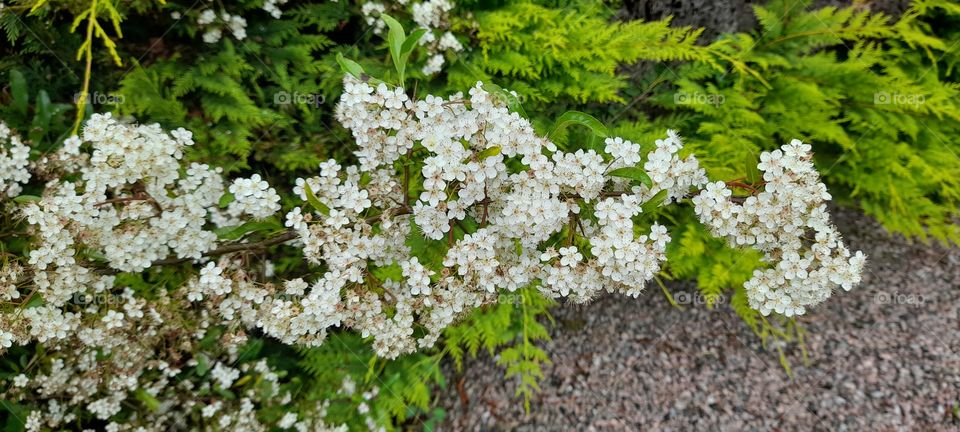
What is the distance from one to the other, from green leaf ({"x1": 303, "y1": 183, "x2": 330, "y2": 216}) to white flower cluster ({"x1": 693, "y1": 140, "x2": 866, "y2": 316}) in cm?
86

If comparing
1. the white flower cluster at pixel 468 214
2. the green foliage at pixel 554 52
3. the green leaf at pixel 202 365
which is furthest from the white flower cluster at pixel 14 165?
the green foliage at pixel 554 52

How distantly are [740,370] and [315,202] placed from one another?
7.91 feet

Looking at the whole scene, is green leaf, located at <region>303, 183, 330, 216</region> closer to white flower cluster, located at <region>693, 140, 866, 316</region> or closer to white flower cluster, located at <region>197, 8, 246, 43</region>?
white flower cluster, located at <region>693, 140, 866, 316</region>

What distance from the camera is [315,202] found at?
1.35 metres

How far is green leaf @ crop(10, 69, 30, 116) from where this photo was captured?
91.1 inches

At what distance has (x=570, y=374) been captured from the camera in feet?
9.70

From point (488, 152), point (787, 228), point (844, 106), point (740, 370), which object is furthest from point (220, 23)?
point (844, 106)

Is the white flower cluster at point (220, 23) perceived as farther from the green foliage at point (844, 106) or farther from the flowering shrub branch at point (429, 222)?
the green foliage at point (844, 106)

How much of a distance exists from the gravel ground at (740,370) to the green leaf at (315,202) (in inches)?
70.1

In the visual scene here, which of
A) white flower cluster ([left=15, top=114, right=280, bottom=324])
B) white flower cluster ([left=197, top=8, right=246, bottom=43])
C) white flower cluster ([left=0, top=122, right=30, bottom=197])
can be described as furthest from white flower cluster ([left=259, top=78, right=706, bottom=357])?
white flower cluster ([left=197, top=8, right=246, bottom=43])

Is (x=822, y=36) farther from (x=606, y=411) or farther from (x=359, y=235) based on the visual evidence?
(x=359, y=235)

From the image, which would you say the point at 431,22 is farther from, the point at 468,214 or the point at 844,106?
the point at 844,106

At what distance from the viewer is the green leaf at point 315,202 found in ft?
4.34

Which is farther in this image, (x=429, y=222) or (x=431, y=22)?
(x=431, y=22)
